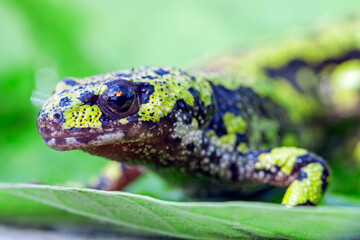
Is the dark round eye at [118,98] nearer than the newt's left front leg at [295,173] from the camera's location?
Yes

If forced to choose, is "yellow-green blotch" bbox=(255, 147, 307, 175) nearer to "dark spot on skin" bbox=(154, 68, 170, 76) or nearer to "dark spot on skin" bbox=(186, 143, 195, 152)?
"dark spot on skin" bbox=(186, 143, 195, 152)

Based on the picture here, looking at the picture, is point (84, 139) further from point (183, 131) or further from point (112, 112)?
point (183, 131)

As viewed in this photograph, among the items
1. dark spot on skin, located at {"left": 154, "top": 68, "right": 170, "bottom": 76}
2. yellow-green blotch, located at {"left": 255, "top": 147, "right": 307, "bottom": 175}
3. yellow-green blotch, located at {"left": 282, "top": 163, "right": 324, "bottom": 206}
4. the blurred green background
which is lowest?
yellow-green blotch, located at {"left": 282, "top": 163, "right": 324, "bottom": 206}

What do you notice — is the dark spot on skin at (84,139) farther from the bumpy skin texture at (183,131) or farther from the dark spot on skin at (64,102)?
the dark spot on skin at (64,102)

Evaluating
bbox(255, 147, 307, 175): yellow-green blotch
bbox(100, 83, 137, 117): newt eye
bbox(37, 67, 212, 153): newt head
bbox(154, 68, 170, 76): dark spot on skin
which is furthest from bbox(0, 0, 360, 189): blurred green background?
bbox(255, 147, 307, 175): yellow-green blotch

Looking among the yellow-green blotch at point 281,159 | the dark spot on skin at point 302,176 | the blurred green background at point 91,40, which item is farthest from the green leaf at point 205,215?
the blurred green background at point 91,40

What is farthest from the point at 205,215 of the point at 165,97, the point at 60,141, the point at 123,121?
the point at 60,141

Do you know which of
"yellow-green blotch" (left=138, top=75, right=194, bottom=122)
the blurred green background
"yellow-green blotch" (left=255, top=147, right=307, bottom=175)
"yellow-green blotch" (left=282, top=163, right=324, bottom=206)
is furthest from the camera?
the blurred green background

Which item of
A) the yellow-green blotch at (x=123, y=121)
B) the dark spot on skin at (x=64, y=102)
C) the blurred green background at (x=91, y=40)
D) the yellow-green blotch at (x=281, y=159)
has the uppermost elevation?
the blurred green background at (x=91, y=40)
